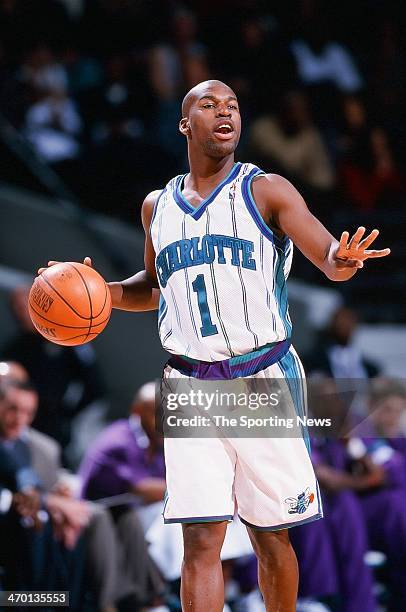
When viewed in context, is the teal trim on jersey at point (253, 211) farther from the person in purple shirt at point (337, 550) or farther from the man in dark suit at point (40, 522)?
the person in purple shirt at point (337, 550)

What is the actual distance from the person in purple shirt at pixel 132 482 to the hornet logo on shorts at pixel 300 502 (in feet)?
6.67

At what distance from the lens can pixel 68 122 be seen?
344 inches

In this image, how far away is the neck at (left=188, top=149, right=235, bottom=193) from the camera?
3.98m

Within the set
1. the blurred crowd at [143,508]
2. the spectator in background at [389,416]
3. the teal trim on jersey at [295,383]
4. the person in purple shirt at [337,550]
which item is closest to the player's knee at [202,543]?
the teal trim on jersey at [295,383]

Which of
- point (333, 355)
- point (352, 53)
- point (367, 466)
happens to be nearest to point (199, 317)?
point (367, 466)

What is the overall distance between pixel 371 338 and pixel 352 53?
9.98 ft

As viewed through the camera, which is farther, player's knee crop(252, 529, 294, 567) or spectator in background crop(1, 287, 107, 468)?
spectator in background crop(1, 287, 107, 468)

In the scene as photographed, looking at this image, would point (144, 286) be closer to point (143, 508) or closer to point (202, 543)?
point (202, 543)

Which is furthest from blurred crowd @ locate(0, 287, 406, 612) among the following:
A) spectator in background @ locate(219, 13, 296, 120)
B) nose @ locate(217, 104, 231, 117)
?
spectator in background @ locate(219, 13, 296, 120)

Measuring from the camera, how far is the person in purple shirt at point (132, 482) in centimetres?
557

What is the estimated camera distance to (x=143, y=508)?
5.72m

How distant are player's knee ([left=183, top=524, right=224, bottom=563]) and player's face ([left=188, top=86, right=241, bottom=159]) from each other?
55.1 inches

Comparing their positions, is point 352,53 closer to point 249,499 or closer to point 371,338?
point 371,338

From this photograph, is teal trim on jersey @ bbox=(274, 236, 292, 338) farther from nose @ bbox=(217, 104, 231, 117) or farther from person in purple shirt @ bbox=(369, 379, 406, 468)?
person in purple shirt @ bbox=(369, 379, 406, 468)
